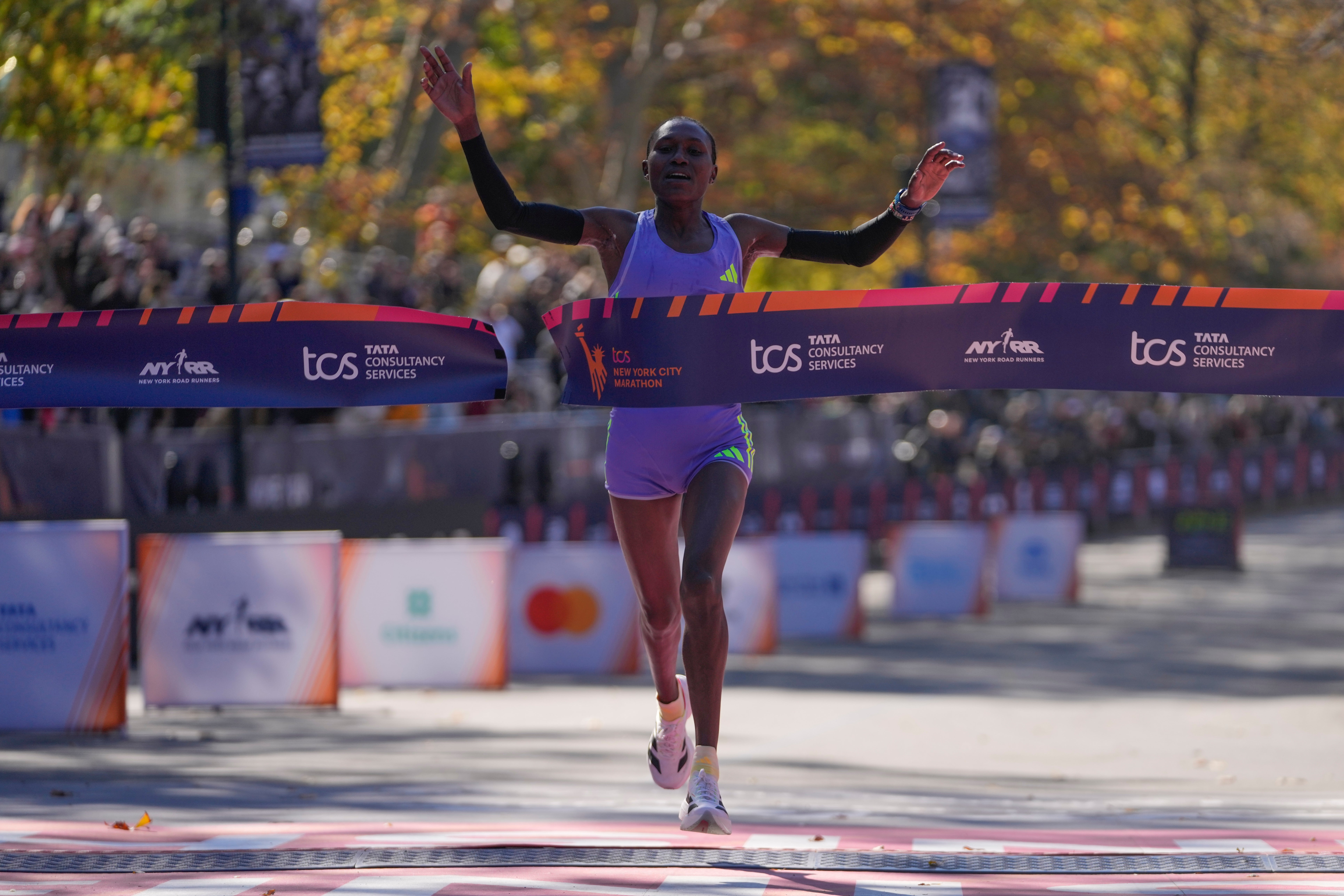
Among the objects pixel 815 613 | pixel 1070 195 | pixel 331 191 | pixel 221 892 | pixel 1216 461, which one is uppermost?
pixel 1070 195

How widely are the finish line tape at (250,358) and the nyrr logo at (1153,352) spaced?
216 centimetres

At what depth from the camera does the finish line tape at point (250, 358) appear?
689 centimetres

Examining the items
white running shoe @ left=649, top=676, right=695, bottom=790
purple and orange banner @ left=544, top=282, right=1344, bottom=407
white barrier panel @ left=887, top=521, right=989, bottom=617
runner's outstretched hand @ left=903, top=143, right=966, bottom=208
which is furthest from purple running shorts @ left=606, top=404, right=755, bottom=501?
white barrier panel @ left=887, top=521, right=989, bottom=617

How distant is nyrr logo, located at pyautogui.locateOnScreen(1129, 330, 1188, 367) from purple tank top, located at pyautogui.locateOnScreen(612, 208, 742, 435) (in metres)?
1.33

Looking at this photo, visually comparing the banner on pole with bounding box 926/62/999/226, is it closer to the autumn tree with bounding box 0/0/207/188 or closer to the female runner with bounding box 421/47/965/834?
the autumn tree with bounding box 0/0/207/188

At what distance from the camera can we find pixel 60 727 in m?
10.9

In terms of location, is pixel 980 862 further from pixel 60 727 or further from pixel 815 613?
pixel 815 613

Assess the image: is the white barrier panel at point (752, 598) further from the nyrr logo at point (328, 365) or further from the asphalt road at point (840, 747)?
the nyrr logo at point (328, 365)

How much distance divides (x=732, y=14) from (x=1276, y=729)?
19.0 metres

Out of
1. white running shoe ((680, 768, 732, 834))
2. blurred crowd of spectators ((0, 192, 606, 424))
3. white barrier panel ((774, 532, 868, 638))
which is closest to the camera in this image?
white running shoe ((680, 768, 732, 834))

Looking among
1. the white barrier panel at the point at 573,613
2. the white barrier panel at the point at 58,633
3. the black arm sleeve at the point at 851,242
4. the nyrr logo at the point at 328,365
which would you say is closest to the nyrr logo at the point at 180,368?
the nyrr logo at the point at 328,365

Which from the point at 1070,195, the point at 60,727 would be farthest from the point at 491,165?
the point at 1070,195

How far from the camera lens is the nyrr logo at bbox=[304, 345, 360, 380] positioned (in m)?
6.88

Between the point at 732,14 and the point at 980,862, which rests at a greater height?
the point at 732,14
